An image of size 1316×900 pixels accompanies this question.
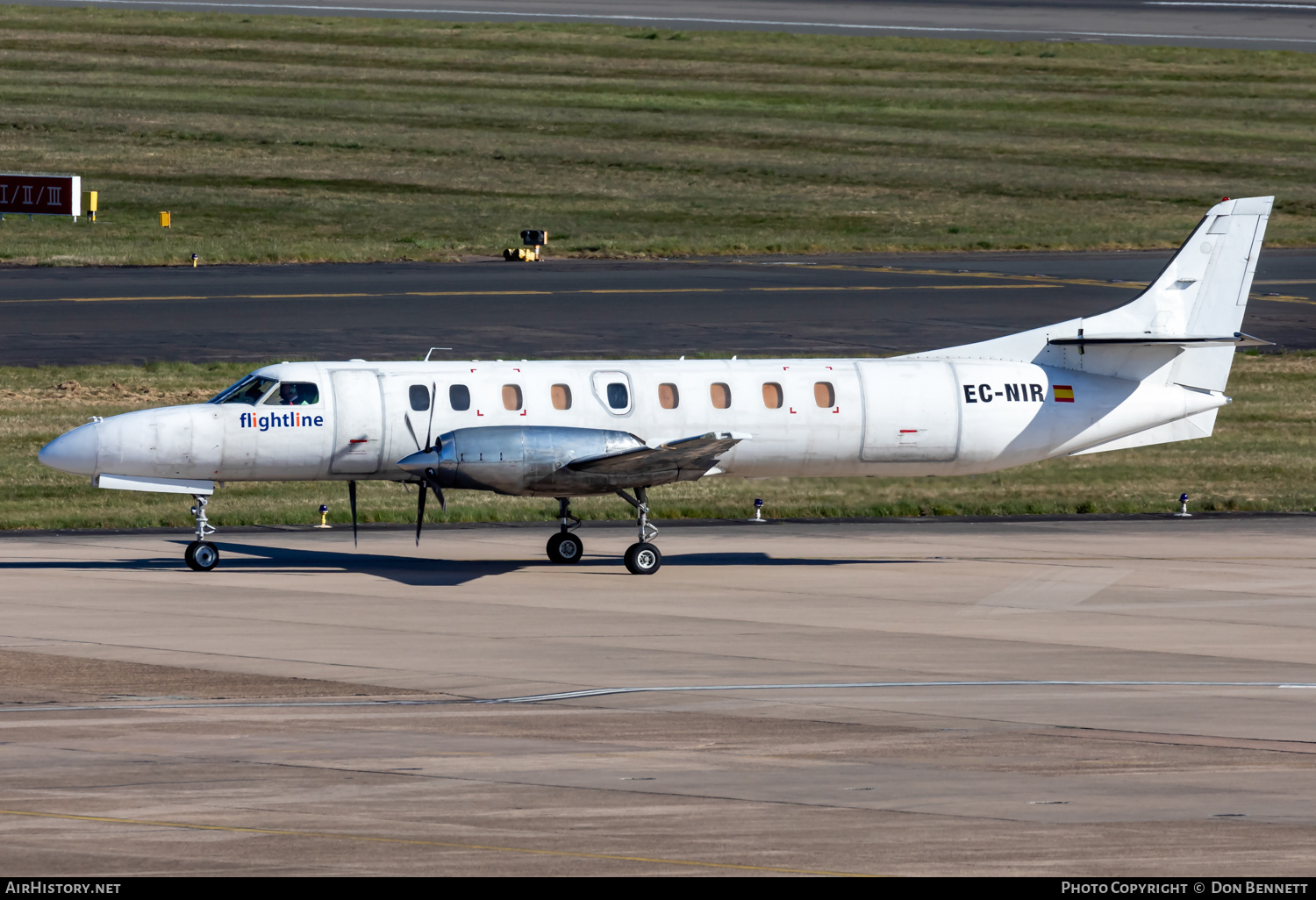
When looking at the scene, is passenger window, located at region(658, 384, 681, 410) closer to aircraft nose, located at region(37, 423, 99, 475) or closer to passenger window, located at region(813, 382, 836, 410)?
passenger window, located at region(813, 382, 836, 410)

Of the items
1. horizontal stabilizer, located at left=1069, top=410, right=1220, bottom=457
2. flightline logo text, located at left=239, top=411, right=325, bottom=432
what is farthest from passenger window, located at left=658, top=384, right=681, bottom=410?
horizontal stabilizer, located at left=1069, top=410, right=1220, bottom=457

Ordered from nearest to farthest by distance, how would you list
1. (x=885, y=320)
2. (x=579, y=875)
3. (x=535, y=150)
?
1. (x=579, y=875)
2. (x=885, y=320)
3. (x=535, y=150)

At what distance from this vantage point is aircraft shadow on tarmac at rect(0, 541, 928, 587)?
27.3m

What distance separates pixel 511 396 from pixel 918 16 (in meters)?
78.0

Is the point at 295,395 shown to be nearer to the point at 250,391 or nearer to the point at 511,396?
the point at 250,391

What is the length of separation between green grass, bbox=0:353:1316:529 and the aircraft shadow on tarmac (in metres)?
3.78

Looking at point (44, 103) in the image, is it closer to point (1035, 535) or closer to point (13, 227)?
point (13, 227)

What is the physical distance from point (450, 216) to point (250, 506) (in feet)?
114

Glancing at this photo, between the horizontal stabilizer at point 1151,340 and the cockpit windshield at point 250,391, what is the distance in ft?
41.0

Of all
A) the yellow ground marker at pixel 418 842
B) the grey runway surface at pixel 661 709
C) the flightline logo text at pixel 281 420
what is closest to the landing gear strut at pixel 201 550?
the grey runway surface at pixel 661 709

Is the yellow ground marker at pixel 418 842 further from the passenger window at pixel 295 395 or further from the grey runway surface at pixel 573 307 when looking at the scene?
the grey runway surface at pixel 573 307

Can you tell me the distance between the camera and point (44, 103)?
80.3 meters

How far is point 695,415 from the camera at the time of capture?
27.7m

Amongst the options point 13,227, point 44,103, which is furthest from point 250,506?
point 44,103
